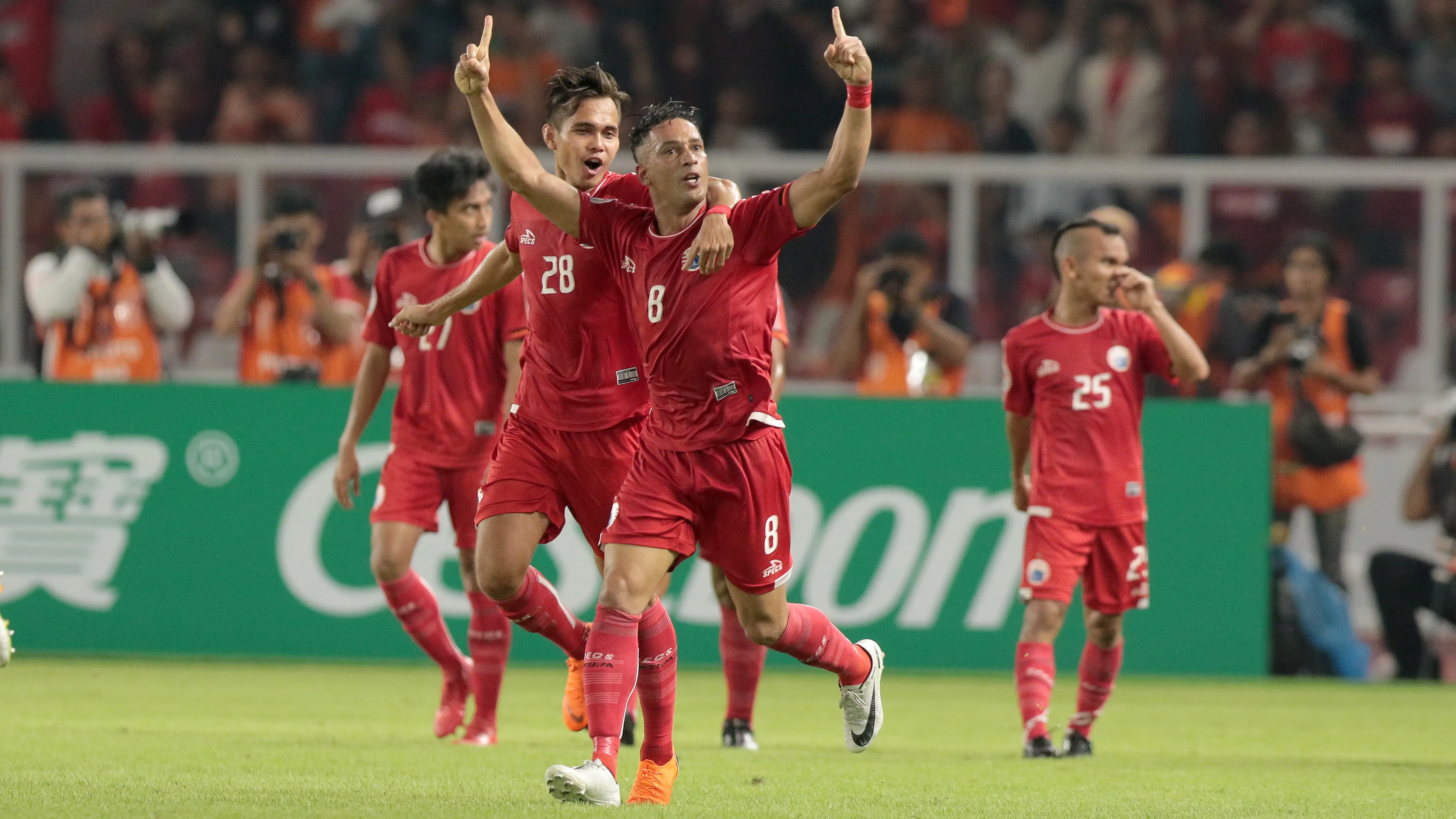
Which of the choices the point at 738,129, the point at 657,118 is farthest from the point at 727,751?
the point at 738,129

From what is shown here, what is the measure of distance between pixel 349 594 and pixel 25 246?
3.86m

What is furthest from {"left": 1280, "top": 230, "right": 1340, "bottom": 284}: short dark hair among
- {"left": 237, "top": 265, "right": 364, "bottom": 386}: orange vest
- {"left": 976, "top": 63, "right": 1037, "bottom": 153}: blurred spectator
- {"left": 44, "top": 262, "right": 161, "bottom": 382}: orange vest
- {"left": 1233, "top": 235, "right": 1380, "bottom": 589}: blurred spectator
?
{"left": 44, "top": 262, "right": 161, "bottom": 382}: orange vest

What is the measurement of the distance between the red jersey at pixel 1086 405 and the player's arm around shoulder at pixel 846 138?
2.50 m

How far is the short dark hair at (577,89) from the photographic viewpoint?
661 centimetres

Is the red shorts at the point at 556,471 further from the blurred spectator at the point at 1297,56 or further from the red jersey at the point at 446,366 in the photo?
the blurred spectator at the point at 1297,56

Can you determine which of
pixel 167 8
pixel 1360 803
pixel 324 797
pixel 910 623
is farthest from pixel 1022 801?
pixel 167 8

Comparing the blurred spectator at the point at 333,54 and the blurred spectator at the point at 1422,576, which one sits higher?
the blurred spectator at the point at 333,54

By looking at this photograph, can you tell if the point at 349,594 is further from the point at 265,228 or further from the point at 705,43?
Answer: the point at 705,43

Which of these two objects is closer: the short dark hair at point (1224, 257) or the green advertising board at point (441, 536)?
the green advertising board at point (441, 536)

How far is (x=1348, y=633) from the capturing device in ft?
37.2

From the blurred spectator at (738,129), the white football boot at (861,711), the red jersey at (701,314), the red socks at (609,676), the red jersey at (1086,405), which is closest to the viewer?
the red socks at (609,676)

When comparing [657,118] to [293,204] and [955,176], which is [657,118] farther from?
[955,176]

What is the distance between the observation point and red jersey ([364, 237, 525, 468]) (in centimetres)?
797

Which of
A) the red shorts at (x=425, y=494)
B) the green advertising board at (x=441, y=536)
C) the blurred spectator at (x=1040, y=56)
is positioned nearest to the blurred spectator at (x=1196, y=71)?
the blurred spectator at (x=1040, y=56)
